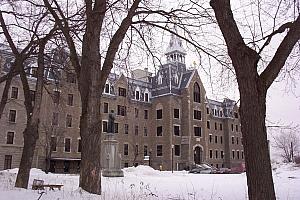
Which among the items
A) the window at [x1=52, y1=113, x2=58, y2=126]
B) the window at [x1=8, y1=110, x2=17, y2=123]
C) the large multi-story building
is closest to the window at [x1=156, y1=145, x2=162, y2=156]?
the large multi-story building

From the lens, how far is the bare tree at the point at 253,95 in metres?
5.76

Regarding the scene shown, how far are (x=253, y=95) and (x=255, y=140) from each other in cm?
76

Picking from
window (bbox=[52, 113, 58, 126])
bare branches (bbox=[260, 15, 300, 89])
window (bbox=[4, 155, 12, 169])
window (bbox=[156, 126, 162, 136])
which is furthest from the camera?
window (bbox=[156, 126, 162, 136])

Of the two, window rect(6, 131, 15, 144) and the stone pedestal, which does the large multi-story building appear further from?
the stone pedestal

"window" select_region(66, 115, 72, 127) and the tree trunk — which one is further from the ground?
"window" select_region(66, 115, 72, 127)

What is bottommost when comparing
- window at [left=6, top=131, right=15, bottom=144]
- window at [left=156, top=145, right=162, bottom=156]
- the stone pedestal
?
the stone pedestal

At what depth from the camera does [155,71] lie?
474 inches

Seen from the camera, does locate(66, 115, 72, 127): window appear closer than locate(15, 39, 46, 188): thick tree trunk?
No

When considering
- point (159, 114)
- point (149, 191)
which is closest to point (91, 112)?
point (149, 191)

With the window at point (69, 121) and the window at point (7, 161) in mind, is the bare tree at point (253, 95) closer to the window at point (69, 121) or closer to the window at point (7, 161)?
the window at point (7, 161)

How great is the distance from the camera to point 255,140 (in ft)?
19.3

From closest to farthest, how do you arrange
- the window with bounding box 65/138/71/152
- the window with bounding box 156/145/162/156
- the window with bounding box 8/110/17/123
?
the window with bounding box 8/110/17/123 < the window with bounding box 65/138/71/152 < the window with bounding box 156/145/162/156

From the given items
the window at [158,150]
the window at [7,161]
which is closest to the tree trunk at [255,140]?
the window at [7,161]

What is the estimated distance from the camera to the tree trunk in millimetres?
5707
